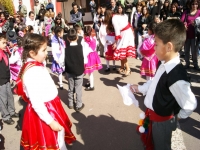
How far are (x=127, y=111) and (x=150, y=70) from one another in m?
0.99

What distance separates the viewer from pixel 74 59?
12.2ft

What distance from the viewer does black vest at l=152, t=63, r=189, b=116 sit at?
1.72 metres

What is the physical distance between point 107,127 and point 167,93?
1966mm

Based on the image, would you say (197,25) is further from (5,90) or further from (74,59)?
(5,90)

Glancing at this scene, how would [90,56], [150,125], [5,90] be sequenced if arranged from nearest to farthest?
[150,125] < [5,90] < [90,56]

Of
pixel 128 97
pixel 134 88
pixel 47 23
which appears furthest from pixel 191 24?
pixel 47 23

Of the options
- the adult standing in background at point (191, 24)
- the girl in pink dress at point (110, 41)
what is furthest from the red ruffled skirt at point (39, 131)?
the adult standing in background at point (191, 24)

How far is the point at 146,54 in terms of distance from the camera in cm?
438

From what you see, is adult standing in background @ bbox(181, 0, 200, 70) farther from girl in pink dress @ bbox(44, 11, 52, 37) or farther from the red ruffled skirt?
girl in pink dress @ bbox(44, 11, 52, 37)

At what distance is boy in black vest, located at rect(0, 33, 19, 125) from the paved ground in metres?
0.14

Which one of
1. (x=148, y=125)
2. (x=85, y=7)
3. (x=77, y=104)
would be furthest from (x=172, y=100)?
(x=85, y=7)

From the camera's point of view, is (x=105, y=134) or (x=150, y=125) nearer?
Answer: (x=150, y=125)

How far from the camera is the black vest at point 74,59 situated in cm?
370

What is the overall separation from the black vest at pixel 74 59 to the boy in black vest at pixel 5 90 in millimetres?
1002
